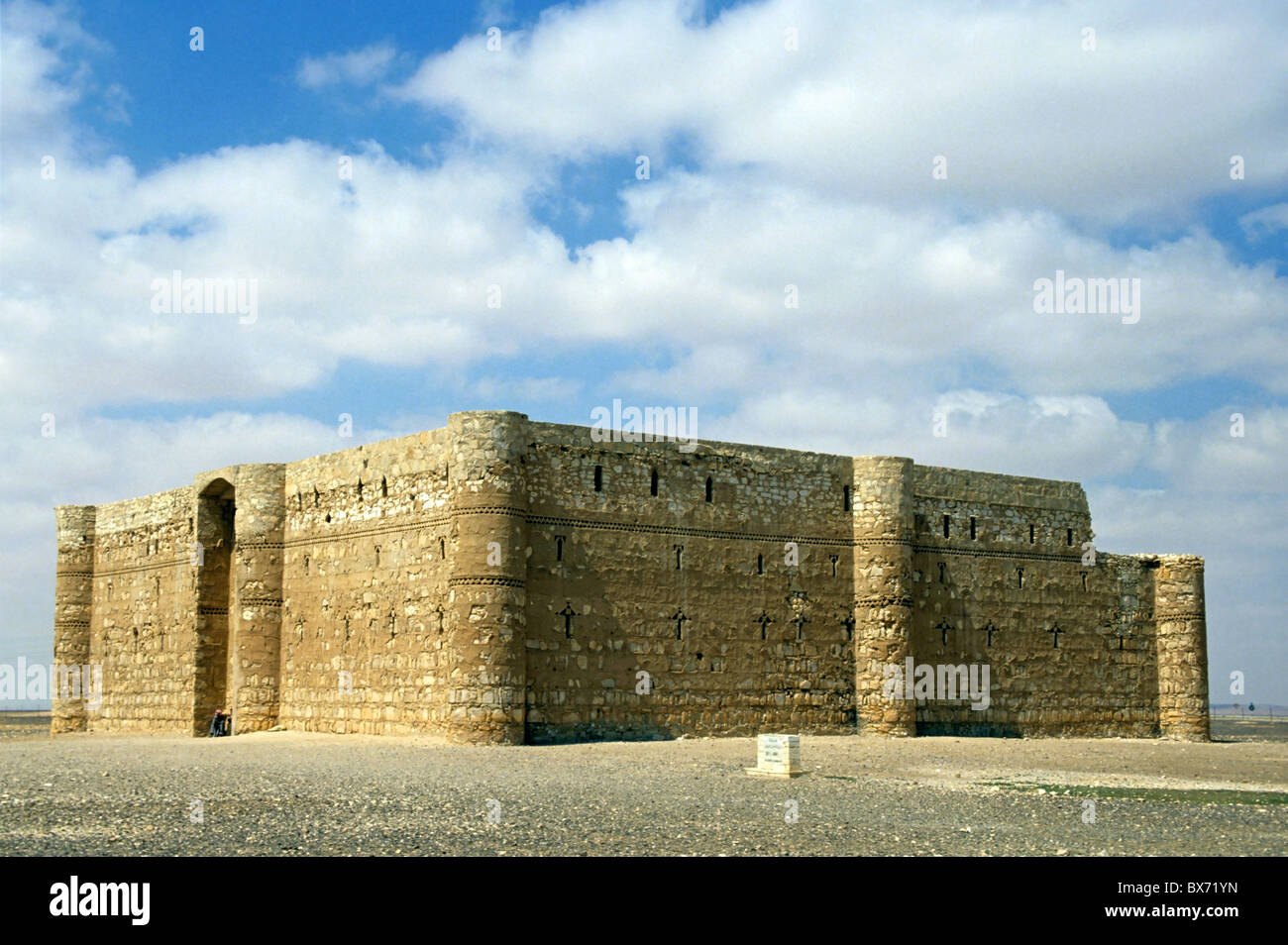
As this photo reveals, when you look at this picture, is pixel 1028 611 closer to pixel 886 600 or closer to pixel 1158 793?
pixel 886 600

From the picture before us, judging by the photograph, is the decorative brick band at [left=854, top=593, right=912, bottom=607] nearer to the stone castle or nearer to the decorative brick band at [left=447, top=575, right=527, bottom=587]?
the stone castle

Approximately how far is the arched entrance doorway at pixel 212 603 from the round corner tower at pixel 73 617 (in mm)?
7494

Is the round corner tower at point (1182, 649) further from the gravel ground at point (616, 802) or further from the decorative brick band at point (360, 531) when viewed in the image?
the decorative brick band at point (360, 531)

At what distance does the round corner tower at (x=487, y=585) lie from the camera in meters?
23.8

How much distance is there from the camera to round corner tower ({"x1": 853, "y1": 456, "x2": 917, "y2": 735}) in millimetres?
28234

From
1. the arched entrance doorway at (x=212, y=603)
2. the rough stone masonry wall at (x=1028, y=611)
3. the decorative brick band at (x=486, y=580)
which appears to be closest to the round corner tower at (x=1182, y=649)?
the rough stone masonry wall at (x=1028, y=611)

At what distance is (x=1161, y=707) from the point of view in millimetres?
32812

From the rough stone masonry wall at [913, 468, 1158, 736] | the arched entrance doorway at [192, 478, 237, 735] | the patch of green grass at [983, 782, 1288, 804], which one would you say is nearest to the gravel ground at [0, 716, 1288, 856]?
the patch of green grass at [983, 782, 1288, 804]

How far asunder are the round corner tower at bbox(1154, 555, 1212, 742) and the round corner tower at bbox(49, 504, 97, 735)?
28.0 m

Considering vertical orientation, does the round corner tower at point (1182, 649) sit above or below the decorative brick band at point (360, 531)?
below
